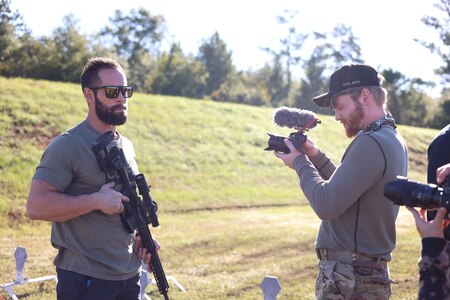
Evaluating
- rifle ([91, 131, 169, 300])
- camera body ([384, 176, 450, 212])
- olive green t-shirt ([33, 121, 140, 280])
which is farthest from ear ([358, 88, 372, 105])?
olive green t-shirt ([33, 121, 140, 280])

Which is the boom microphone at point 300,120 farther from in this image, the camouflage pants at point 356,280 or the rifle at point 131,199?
the rifle at point 131,199

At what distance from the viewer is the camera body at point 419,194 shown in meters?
2.78

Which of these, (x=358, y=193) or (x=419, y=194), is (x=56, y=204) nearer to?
(x=358, y=193)

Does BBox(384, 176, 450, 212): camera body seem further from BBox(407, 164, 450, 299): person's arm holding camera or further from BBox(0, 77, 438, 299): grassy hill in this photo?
BBox(0, 77, 438, 299): grassy hill

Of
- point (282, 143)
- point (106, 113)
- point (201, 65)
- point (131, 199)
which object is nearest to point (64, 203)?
point (131, 199)

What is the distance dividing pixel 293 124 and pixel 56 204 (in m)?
1.73

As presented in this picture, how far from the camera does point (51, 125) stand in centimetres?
2170

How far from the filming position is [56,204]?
3783mm

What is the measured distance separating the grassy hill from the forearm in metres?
4.33

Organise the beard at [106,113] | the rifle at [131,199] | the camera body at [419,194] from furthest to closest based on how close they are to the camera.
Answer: the beard at [106,113] → the rifle at [131,199] → the camera body at [419,194]

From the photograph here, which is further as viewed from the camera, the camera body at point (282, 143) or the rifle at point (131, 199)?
the camera body at point (282, 143)

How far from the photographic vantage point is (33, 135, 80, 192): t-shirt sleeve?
384cm

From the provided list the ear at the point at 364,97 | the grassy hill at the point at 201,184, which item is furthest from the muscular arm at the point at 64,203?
the grassy hill at the point at 201,184

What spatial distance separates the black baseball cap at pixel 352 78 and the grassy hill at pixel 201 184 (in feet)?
17.3
